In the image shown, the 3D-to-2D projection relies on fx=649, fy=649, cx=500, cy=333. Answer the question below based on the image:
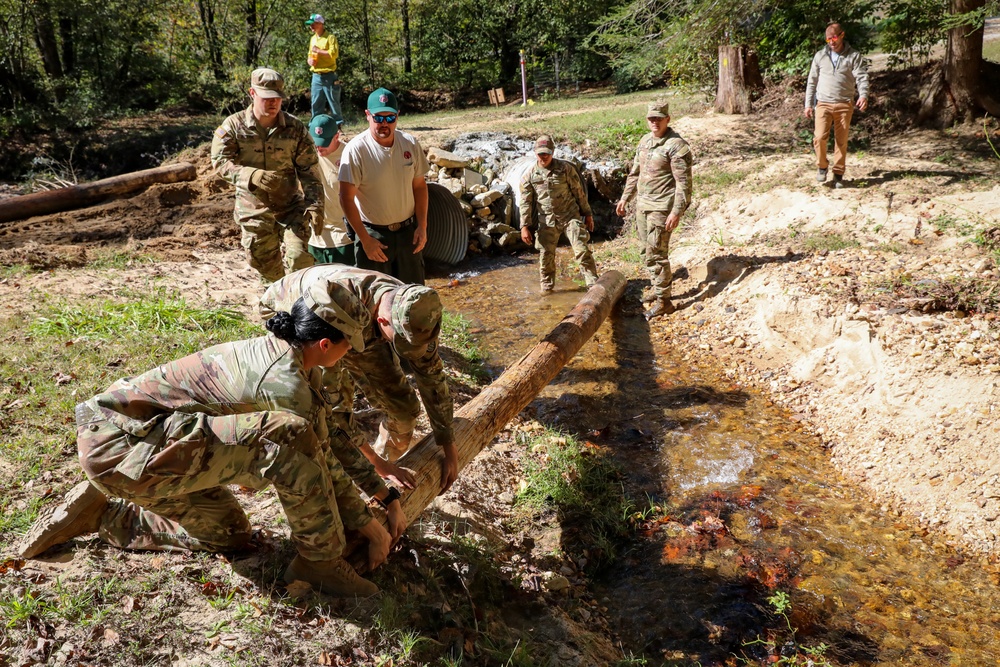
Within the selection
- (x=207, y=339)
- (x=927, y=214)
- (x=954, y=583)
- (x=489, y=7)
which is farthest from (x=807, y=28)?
(x=489, y=7)

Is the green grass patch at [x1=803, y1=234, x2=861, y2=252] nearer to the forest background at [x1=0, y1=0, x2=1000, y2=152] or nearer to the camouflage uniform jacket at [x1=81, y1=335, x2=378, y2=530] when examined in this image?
the forest background at [x1=0, y1=0, x2=1000, y2=152]

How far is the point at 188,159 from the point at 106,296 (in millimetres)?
7038

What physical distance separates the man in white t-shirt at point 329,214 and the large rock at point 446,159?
3654 millimetres

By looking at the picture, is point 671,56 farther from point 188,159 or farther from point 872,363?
point 188,159

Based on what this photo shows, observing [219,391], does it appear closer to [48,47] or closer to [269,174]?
[269,174]

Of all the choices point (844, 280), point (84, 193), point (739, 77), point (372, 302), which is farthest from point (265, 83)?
point (739, 77)

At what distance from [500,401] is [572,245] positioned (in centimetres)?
403

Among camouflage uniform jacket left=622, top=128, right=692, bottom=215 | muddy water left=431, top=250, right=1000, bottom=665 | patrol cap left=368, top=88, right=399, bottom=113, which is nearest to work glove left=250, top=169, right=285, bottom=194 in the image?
patrol cap left=368, top=88, right=399, bottom=113

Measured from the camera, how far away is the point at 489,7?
23.9 metres

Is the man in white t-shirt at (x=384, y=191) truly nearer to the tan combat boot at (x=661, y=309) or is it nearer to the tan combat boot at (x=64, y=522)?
the tan combat boot at (x=64, y=522)

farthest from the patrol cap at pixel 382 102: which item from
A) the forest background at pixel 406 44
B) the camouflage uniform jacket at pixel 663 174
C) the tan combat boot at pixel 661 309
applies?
the forest background at pixel 406 44

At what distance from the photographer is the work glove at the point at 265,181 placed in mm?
5113

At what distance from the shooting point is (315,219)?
219 inches

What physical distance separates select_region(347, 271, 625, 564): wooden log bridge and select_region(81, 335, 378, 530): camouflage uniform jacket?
28.1 inches
